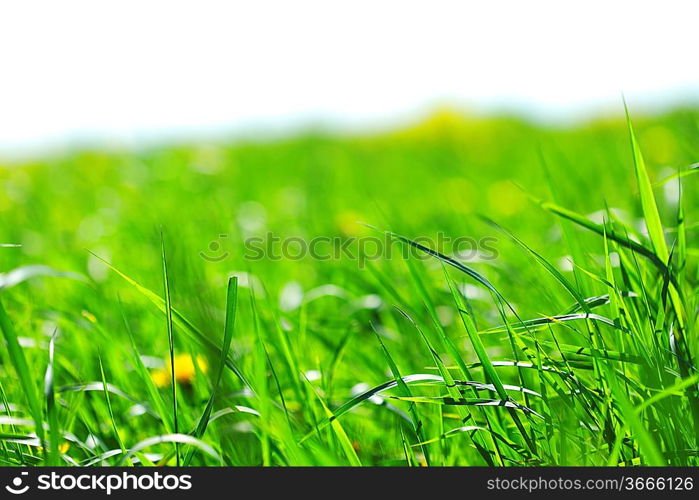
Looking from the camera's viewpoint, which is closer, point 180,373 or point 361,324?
point 180,373

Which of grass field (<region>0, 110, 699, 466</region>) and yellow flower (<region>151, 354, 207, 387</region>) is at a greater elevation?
grass field (<region>0, 110, 699, 466</region>)

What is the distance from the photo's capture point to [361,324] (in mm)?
1324

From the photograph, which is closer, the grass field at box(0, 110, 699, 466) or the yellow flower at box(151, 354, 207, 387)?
the grass field at box(0, 110, 699, 466)

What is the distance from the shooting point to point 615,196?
1.98 m

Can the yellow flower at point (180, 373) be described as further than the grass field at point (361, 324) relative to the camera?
Yes

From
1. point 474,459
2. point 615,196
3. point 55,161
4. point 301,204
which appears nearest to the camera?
point 474,459

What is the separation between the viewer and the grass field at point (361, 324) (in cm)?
73

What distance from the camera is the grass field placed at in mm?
729

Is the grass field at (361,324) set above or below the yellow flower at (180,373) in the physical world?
above
